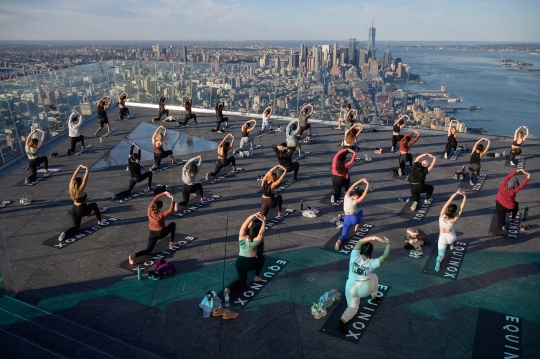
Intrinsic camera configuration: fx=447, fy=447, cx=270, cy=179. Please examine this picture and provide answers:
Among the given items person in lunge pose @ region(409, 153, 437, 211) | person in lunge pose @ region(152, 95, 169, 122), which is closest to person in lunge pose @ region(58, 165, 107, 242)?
person in lunge pose @ region(409, 153, 437, 211)

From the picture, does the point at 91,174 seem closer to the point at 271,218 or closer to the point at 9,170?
the point at 9,170

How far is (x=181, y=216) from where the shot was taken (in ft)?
42.5

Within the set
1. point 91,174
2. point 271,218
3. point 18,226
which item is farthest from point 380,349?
point 91,174

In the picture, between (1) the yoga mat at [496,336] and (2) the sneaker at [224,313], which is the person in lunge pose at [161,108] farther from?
(1) the yoga mat at [496,336]

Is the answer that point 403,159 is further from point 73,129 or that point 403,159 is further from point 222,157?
point 73,129

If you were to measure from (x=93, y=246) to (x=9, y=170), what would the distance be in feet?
27.9

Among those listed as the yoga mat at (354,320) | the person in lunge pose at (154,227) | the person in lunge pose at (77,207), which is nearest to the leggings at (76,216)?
the person in lunge pose at (77,207)

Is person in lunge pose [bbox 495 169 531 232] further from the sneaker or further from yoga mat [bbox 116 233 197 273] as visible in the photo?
yoga mat [bbox 116 233 197 273]

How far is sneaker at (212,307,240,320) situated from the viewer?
26.7 ft

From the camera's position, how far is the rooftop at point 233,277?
7438mm

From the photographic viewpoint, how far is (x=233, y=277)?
31.7ft

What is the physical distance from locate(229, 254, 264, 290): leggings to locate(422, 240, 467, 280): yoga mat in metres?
3.79

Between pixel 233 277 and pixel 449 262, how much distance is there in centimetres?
496

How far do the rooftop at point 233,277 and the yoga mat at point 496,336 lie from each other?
2.6 inches
